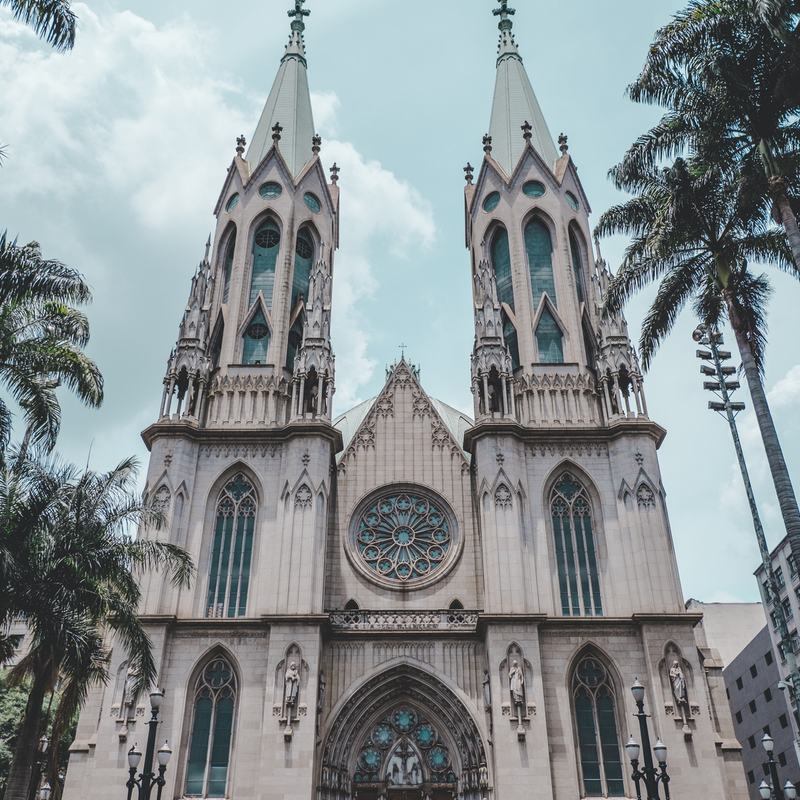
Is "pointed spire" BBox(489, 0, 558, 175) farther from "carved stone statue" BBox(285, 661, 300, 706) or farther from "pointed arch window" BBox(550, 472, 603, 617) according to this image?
"carved stone statue" BBox(285, 661, 300, 706)

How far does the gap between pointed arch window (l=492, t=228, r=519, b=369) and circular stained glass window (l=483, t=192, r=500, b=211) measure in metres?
1.28

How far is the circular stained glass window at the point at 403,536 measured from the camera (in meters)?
27.5

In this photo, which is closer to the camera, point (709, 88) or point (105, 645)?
point (709, 88)

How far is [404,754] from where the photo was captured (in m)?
24.4

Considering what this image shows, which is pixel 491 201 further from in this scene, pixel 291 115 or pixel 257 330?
pixel 257 330

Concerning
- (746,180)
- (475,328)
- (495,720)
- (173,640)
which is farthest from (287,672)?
(746,180)

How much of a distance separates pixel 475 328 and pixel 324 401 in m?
6.59

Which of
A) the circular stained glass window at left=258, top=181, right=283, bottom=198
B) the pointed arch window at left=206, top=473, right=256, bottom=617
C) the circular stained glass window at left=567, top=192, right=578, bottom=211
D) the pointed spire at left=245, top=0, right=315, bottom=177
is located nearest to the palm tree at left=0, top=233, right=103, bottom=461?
the pointed arch window at left=206, top=473, right=256, bottom=617

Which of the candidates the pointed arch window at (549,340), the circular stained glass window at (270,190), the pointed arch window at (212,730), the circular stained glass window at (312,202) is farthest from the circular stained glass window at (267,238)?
the pointed arch window at (212,730)

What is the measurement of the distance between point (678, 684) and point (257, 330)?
750 inches

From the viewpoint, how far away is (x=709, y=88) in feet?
63.2

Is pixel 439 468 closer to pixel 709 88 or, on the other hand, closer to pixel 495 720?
pixel 495 720

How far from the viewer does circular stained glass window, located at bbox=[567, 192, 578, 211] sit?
34.8 m

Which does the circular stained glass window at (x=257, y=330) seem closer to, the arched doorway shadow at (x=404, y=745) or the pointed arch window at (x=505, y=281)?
the pointed arch window at (x=505, y=281)
